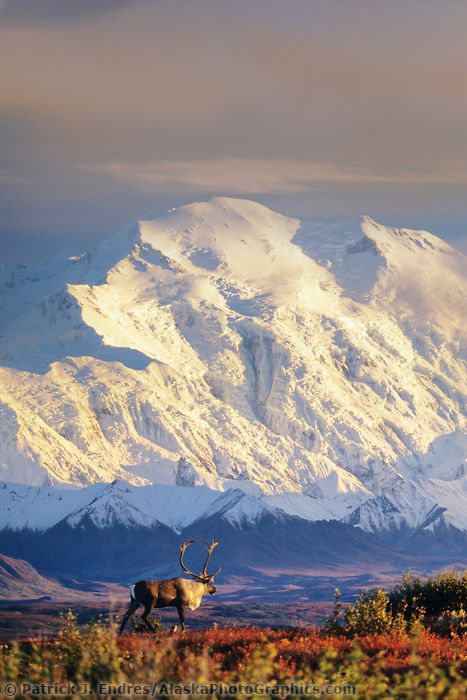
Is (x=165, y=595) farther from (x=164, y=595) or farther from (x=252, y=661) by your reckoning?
(x=252, y=661)

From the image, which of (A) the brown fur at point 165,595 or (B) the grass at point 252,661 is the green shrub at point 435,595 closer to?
(A) the brown fur at point 165,595

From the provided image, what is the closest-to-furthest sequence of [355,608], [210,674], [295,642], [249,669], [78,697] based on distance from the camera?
[78,697] < [249,669] < [210,674] < [295,642] < [355,608]

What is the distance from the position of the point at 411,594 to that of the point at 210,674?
25.1 meters

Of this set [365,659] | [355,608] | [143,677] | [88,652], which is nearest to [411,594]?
[355,608]

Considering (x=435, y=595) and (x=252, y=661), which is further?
(x=435, y=595)

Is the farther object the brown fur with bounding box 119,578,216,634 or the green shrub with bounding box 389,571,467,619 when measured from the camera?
the green shrub with bounding box 389,571,467,619

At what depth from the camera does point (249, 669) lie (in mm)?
31219

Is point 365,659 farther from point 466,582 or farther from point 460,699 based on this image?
point 466,582

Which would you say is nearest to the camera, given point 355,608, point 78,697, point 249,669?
point 78,697

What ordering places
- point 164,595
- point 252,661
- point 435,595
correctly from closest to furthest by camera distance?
point 252,661
point 164,595
point 435,595

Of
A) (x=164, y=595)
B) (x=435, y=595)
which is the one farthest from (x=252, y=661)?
(x=435, y=595)

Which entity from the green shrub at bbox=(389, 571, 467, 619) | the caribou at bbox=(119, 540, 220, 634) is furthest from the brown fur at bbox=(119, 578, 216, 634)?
the green shrub at bbox=(389, 571, 467, 619)

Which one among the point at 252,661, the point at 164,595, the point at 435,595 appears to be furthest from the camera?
the point at 435,595

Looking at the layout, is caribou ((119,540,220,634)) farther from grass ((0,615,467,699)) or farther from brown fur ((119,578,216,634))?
grass ((0,615,467,699))
